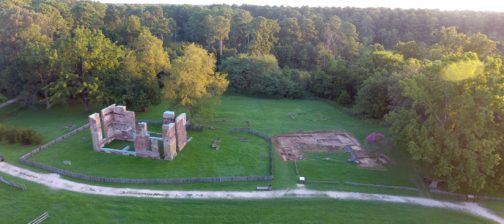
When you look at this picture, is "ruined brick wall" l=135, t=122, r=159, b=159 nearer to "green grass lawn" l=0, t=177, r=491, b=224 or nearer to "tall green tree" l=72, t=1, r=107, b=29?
"green grass lawn" l=0, t=177, r=491, b=224

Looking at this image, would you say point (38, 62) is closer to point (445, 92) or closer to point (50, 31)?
point (50, 31)

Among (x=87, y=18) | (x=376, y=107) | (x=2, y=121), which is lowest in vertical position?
(x=2, y=121)

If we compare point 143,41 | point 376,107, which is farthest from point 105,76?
point 376,107

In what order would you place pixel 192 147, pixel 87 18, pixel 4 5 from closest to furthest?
pixel 192 147, pixel 4 5, pixel 87 18

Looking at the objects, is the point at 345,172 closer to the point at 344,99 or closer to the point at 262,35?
the point at 344,99

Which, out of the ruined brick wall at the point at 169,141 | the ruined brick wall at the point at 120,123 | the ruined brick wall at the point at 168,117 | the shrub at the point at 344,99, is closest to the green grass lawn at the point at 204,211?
the ruined brick wall at the point at 169,141

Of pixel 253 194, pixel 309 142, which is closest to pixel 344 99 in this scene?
pixel 309 142
